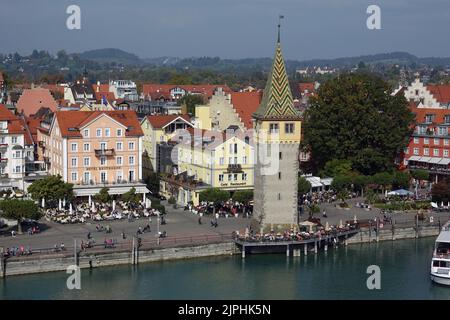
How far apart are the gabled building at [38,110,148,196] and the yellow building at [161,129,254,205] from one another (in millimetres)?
3432

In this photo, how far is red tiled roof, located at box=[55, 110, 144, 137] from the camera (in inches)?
2470

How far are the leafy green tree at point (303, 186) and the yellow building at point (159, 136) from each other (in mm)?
10695

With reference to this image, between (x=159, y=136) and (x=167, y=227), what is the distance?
53.1ft

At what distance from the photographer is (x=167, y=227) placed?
5625cm

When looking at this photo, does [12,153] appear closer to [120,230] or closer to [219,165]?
[120,230]

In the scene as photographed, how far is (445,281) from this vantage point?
154ft

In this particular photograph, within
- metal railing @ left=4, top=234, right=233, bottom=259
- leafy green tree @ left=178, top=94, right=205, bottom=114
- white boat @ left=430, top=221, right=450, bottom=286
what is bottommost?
white boat @ left=430, top=221, right=450, bottom=286

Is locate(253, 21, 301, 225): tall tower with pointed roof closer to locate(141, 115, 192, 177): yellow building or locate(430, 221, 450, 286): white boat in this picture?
locate(430, 221, 450, 286): white boat

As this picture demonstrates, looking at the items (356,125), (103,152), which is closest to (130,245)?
(103,152)

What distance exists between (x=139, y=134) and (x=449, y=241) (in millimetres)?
24801

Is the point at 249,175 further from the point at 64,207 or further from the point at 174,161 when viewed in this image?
the point at 64,207

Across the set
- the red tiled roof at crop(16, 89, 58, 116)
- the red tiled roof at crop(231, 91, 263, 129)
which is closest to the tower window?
the red tiled roof at crop(231, 91, 263, 129)

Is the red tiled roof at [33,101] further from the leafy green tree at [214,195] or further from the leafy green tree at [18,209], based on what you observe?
the leafy green tree at [18,209]

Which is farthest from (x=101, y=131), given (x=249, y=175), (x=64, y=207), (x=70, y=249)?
(x=70, y=249)
